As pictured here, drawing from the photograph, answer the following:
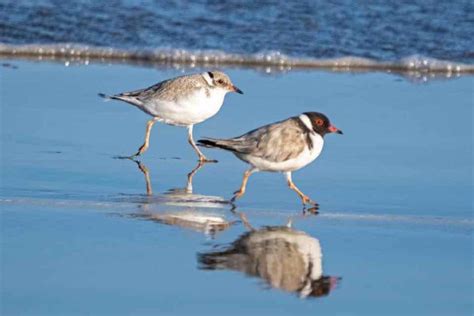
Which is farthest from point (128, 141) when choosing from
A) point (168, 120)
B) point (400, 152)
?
point (400, 152)

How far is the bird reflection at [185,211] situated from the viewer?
22.0 ft

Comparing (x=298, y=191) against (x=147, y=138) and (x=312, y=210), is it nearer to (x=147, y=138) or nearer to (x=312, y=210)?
(x=312, y=210)

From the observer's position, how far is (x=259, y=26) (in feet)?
43.8

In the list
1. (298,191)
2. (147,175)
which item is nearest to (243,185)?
(298,191)

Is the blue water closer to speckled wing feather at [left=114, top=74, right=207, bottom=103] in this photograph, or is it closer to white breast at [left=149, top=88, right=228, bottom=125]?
speckled wing feather at [left=114, top=74, right=207, bottom=103]

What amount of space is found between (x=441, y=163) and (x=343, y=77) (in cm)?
308

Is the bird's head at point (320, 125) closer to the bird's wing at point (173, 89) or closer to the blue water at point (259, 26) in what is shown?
the bird's wing at point (173, 89)

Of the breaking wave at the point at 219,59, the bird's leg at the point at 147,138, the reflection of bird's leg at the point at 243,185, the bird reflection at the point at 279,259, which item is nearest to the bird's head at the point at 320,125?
the reflection of bird's leg at the point at 243,185

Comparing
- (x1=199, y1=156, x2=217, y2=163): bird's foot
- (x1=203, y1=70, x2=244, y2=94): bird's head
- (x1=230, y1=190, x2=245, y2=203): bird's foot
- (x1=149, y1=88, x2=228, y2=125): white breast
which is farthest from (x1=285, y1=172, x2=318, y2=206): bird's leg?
(x1=203, y1=70, x2=244, y2=94): bird's head

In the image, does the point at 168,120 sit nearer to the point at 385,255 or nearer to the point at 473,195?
the point at 473,195

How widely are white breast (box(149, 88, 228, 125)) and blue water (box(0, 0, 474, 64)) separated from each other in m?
3.33

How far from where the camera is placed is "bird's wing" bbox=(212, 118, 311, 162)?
7367 millimetres

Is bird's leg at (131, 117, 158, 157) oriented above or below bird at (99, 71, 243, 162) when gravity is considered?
below

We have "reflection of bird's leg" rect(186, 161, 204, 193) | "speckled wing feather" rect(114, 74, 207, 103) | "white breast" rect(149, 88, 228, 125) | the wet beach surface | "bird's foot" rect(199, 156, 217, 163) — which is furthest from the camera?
"speckled wing feather" rect(114, 74, 207, 103)
